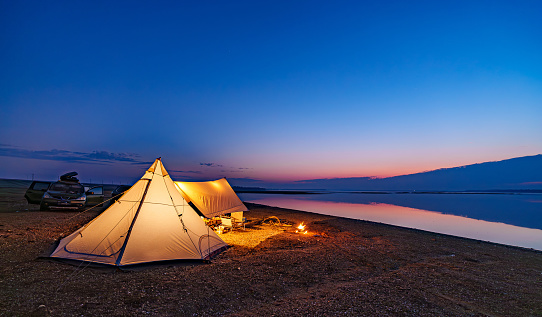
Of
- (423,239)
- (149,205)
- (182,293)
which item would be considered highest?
(149,205)

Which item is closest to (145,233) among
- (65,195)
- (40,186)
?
(65,195)

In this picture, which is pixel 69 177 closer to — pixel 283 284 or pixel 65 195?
pixel 65 195

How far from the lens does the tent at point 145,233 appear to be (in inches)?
295

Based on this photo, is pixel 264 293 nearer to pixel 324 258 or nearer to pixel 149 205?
pixel 324 258

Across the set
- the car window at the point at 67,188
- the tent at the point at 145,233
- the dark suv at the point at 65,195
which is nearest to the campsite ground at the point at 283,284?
the tent at the point at 145,233

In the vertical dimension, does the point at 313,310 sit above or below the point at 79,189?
below

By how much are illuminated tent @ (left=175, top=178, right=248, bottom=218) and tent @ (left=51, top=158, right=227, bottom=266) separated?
16.1 ft

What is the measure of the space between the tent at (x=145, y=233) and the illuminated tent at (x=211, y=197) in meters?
4.91

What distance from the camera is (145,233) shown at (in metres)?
7.84

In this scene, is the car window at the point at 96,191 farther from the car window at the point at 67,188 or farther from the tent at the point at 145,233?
the tent at the point at 145,233

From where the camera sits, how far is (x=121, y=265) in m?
7.03

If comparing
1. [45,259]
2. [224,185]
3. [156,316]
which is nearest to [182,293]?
[156,316]

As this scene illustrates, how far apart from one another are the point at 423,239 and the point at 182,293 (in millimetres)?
12324

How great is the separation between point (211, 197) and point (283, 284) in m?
9.50
